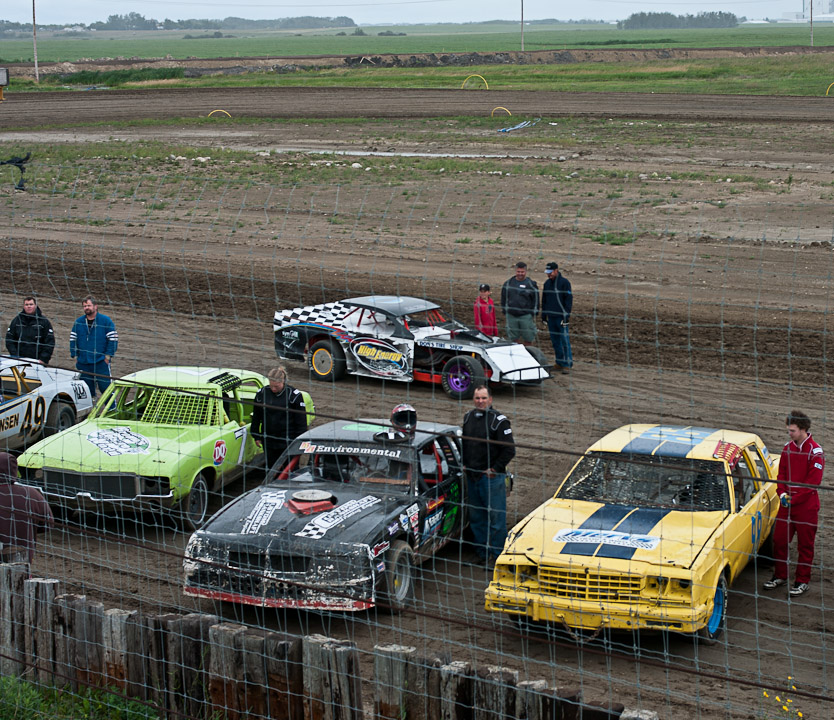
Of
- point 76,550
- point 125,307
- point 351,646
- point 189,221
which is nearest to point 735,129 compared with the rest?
point 189,221

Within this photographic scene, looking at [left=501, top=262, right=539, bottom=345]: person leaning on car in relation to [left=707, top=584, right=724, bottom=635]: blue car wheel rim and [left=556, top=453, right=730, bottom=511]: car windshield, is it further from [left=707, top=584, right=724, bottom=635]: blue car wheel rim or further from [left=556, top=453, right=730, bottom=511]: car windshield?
[left=707, top=584, right=724, bottom=635]: blue car wheel rim

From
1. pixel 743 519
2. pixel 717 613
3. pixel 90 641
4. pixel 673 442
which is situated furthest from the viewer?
pixel 673 442

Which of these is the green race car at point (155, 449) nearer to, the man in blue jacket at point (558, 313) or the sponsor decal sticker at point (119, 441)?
the sponsor decal sticker at point (119, 441)

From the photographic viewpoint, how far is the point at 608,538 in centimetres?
731

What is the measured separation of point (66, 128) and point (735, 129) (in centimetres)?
2216

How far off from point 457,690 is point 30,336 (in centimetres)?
861

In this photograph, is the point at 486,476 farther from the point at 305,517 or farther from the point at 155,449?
the point at 155,449

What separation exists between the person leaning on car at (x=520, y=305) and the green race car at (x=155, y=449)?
13.7 ft

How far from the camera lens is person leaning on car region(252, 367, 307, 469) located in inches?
379

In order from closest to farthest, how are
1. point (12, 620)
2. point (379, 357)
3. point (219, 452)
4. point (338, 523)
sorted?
point (12, 620), point (338, 523), point (219, 452), point (379, 357)

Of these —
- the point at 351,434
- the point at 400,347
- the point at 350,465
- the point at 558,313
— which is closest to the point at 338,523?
the point at 350,465

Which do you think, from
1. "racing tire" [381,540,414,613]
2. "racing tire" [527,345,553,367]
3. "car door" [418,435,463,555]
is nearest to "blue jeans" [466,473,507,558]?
"car door" [418,435,463,555]

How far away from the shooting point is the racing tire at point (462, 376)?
12898 millimetres

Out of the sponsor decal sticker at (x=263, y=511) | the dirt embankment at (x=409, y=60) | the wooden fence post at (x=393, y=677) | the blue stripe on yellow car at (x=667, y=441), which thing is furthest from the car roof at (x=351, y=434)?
the dirt embankment at (x=409, y=60)
